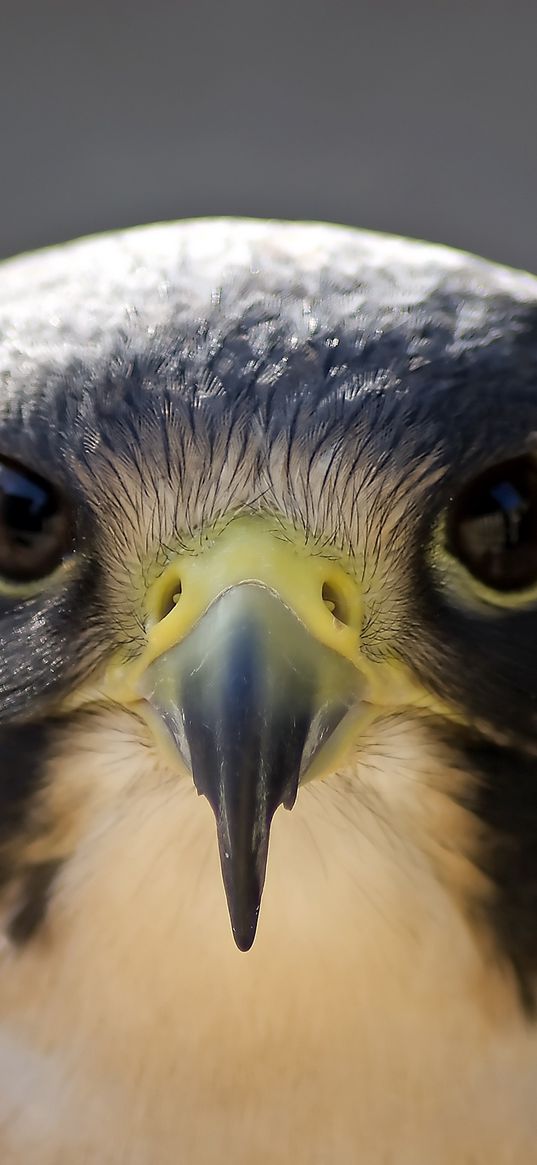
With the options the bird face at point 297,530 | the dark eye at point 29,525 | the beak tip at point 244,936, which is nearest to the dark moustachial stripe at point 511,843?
the bird face at point 297,530

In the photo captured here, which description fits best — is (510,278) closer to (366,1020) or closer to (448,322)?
(448,322)

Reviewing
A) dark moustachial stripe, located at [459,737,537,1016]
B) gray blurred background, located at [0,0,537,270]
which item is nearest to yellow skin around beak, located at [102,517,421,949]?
dark moustachial stripe, located at [459,737,537,1016]

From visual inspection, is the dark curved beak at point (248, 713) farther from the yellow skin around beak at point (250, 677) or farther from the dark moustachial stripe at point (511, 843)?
the dark moustachial stripe at point (511, 843)

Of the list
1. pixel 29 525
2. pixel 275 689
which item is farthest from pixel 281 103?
pixel 275 689

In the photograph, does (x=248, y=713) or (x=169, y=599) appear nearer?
(x=248, y=713)

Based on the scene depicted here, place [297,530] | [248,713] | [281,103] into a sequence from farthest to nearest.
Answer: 1. [281,103]
2. [297,530]
3. [248,713]

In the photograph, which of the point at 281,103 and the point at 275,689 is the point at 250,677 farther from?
the point at 281,103

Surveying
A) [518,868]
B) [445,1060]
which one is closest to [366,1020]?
[445,1060]
